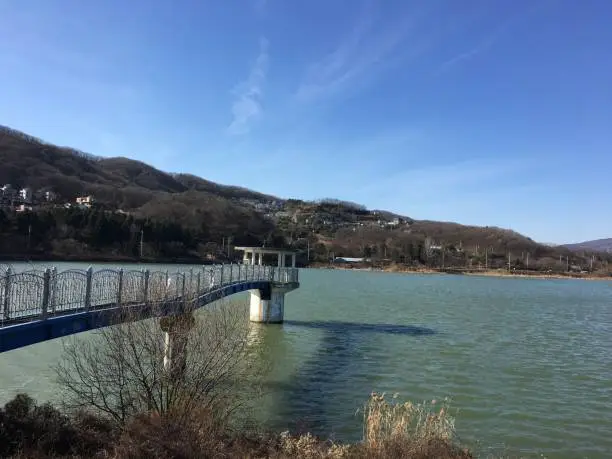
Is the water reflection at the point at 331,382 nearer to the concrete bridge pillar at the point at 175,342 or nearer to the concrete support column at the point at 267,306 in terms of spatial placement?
the concrete support column at the point at 267,306

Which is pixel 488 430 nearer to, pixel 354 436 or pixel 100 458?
pixel 354 436

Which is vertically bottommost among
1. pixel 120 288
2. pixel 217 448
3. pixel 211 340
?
pixel 217 448

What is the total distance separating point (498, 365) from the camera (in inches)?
1030

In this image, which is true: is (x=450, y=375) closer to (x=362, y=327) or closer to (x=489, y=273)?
(x=362, y=327)

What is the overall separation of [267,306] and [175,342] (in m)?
25.2

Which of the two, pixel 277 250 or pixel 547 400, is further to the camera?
pixel 277 250

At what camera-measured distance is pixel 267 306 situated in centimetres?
3828

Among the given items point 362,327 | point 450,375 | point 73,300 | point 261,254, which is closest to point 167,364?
point 73,300

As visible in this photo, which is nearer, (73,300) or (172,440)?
(172,440)

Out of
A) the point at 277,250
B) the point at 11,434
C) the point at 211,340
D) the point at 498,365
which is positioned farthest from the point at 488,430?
the point at 277,250

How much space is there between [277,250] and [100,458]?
34.1 m

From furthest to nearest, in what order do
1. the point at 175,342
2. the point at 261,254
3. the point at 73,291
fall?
the point at 261,254
the point at 73,291
the point at 175,342

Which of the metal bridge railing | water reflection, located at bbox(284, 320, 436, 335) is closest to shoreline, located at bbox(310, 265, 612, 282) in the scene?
water reflection, located at bbox(284, 320, 436, 335)

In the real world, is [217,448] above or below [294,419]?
above
